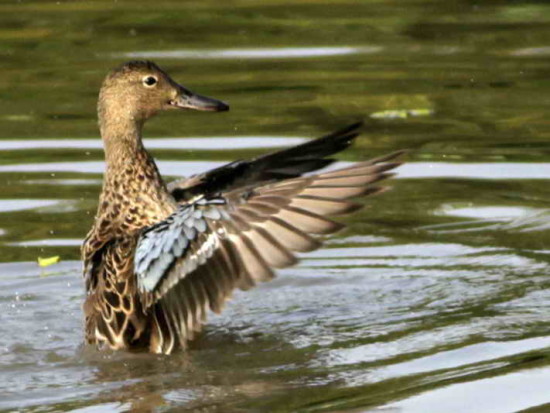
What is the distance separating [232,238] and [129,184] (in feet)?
4.04

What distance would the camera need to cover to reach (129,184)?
28.6 ft

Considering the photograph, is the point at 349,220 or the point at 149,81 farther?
the point at 349,220

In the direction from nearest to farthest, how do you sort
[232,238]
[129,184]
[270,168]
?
[232,238] < [129,184] < [270,168]

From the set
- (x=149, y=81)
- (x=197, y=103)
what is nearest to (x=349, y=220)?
(x=197, y=103)

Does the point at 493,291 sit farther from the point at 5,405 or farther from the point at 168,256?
the point at 5,405

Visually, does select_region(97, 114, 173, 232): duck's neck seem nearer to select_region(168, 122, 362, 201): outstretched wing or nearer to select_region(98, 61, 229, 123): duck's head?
select_region(98, 61, 229, 123): duck's head

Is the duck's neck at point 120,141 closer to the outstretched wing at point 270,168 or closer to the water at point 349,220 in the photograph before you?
the outstretched wing at point 270,168

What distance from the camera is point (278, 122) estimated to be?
12266 mm

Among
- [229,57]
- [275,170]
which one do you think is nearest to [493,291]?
[275,170]

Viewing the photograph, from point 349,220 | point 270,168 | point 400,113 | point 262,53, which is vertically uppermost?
point 262,53

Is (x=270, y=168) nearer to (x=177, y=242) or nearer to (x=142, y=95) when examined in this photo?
(x=142, y=95)

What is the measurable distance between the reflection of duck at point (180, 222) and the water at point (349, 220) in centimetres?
27

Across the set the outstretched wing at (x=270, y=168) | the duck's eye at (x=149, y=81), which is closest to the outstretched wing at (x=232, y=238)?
the outstretched wing at (x=270, y=168)

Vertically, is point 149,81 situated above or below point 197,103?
above
